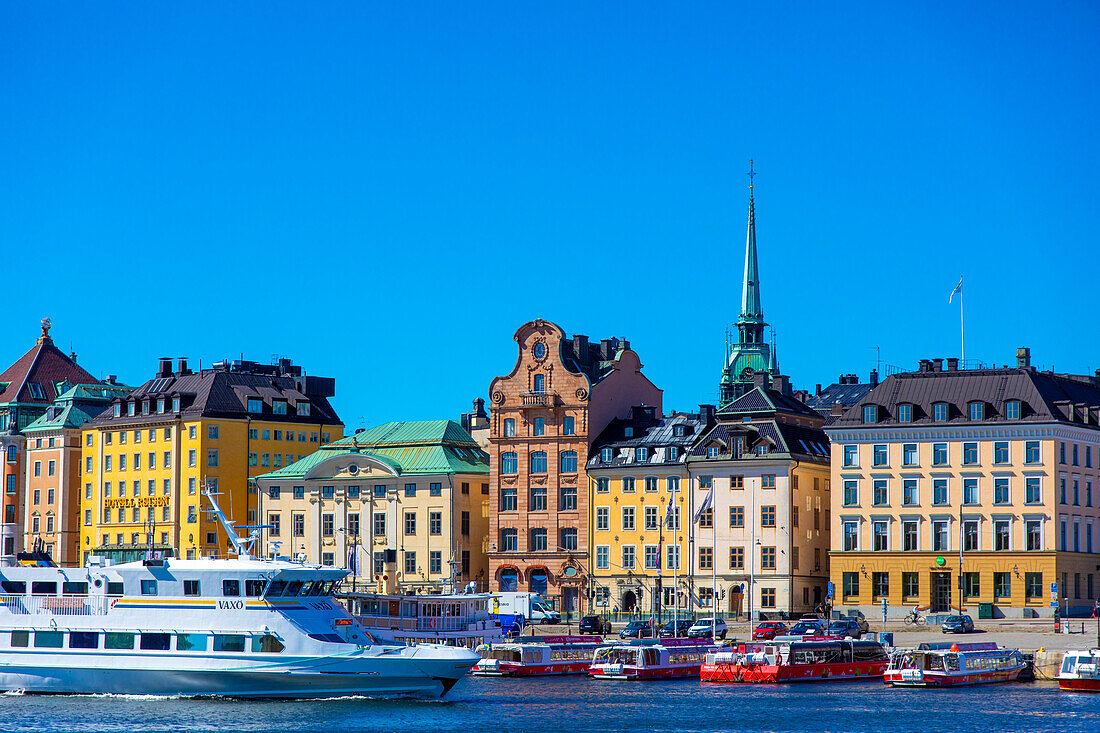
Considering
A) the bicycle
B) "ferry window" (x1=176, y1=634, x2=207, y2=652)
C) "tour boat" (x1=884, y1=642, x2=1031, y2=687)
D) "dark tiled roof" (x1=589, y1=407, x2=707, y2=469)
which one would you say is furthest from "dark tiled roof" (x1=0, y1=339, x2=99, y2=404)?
"tour boat" (x1=884, y1=642, x2=1031, y2=687)

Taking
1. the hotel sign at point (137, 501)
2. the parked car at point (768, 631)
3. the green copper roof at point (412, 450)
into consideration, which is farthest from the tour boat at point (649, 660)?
the hotel sign at point (137, 501)

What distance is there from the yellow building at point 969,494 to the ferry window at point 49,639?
61.8 metres

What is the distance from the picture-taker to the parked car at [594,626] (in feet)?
398

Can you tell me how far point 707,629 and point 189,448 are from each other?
2414 inches

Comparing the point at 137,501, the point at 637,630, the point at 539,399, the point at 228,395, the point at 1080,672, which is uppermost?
the point at 228,395

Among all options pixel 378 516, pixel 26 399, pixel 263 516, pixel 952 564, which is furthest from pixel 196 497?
pixel 952 564

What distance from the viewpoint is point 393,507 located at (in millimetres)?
152000

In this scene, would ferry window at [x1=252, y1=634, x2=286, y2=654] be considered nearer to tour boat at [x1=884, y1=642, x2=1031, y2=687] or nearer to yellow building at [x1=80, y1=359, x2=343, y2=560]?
tour boat at [x1=884, y1=642, x2=1031, y2=687]

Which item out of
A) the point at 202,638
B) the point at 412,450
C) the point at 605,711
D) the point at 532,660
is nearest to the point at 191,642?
the point at 202,638

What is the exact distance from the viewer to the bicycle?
123 meters

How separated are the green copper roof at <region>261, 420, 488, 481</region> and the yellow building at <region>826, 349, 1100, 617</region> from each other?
34611mm

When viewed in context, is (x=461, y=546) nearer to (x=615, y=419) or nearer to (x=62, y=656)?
(x=615, y=419)

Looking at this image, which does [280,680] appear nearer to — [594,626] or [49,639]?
[49,639]

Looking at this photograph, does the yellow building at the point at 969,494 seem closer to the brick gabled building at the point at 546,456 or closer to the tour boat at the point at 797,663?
the brick gabled building at the point at 546,456
